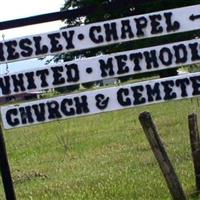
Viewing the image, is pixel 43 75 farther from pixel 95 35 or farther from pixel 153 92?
pixel 153 92

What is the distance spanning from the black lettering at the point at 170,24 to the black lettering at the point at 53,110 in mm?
1540

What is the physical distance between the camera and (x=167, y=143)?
A: 50.2 ft

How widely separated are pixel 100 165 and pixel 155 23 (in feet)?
20.3

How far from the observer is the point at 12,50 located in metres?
7.71

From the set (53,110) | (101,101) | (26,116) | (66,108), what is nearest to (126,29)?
(101,101)

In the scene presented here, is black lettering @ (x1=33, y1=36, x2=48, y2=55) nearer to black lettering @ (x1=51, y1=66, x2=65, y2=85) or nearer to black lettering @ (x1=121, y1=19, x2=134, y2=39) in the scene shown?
black lettering @ (x1=51, y1=66, x2=65, y2=85)

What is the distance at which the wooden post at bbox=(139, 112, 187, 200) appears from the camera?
8.21 m

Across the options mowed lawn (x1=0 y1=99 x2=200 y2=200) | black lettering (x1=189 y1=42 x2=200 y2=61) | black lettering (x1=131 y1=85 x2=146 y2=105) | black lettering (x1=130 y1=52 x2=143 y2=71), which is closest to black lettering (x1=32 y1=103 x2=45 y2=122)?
black lettering (x1=131 y1=85 x2=146 y2=105)

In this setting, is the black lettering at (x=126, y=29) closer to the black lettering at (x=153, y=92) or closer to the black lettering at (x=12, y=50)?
the black lettering at (x=153, y=92)

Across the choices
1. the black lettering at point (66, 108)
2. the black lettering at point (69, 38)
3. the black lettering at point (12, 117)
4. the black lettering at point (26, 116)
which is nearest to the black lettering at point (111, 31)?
the black lettering at point (69, 38)

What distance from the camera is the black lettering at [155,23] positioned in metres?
7.71

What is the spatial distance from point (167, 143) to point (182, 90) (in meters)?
7.67

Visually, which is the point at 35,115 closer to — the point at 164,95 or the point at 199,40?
the point at 164,95

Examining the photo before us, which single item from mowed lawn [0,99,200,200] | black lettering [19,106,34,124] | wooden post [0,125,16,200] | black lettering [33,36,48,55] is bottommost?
mowed lawn [0,99,200,200]
